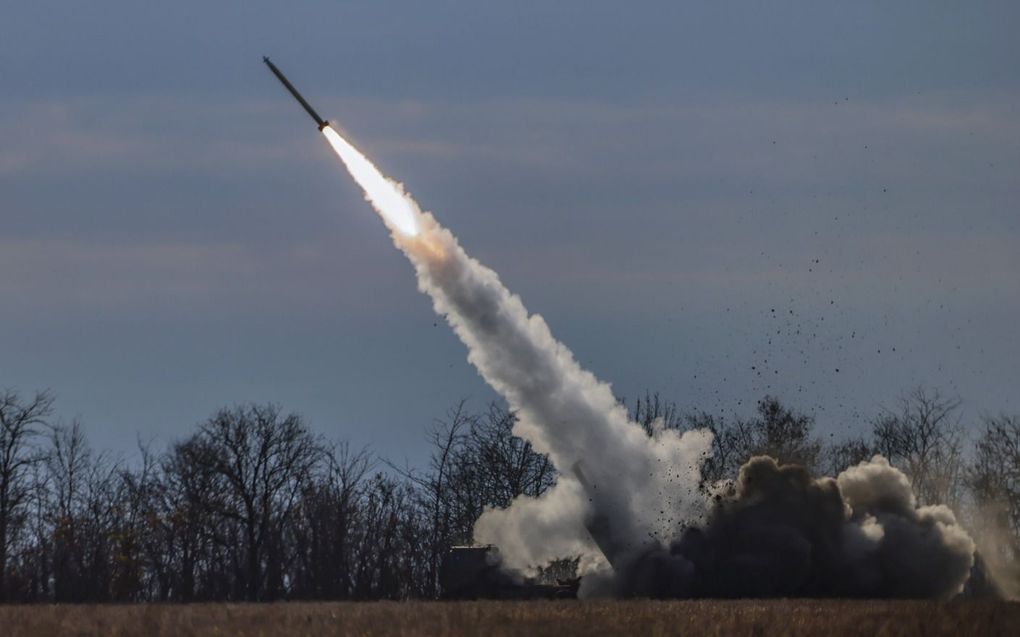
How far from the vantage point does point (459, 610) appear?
146 feet

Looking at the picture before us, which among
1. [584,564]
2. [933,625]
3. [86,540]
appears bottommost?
[933,625]

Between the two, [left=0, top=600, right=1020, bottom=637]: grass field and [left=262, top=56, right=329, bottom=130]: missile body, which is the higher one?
[left=262, top=56, right=329, bottom=130]: missile body

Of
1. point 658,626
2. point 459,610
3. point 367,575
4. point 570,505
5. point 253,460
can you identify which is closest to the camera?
point 658,626

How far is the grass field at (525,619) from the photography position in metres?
39.2

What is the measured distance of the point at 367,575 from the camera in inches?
3410

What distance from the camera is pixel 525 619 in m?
41.7

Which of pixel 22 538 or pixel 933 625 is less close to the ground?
pixel 22 538

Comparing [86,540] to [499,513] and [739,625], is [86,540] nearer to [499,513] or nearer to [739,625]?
[499,513]

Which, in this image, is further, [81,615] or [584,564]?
[584,564]

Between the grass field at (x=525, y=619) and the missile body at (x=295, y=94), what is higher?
the missile body at (x=295, y=94)

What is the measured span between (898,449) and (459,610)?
6162cm

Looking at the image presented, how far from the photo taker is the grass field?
39188 mm

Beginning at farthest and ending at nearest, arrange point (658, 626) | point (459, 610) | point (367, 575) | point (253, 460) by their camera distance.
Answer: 1. point (253, 460)
2. point (367, 575)
3. point (459, 610)
4. point (658, 626)

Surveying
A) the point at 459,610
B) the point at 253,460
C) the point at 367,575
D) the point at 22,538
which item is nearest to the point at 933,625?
the point at 459,610
